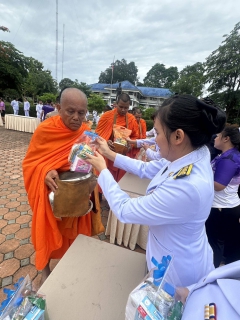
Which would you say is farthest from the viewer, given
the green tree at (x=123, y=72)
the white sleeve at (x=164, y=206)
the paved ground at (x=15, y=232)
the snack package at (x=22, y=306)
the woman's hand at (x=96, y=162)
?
the green tree at (x=123, y=72)

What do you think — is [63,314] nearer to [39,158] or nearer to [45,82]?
[39,158]

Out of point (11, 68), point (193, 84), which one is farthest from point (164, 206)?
point (193, 84)

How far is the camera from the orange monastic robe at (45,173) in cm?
142

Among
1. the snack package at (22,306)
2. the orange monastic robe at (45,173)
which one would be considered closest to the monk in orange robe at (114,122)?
the orange monastic robe at (45,173)

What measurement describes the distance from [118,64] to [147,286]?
3032 inches

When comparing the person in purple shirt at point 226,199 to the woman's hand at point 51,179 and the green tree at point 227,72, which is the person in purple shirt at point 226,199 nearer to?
the woman's hand at point 51,179

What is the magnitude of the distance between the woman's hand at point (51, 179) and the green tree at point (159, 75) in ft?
229

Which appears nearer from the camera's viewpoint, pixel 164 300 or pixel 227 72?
pixel 164 300

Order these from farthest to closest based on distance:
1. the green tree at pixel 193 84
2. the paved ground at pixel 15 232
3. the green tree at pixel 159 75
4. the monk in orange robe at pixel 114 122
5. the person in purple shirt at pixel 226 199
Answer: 1. the green tree at pixel 159 75
2. the green tree at pixel 193 84
3. the monk in orange robe at pixel 114 122
4. the paved ground at pixel 15 232
5. the person in purple shirt at pixel 226 199

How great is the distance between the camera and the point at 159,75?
6775 cm

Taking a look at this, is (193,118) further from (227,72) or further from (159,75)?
(159,75)

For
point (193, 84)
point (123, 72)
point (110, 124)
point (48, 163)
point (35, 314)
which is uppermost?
point (123, 72)

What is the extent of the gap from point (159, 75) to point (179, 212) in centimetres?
7598

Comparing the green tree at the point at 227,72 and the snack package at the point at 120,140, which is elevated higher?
the green tree at the point at 227,72
